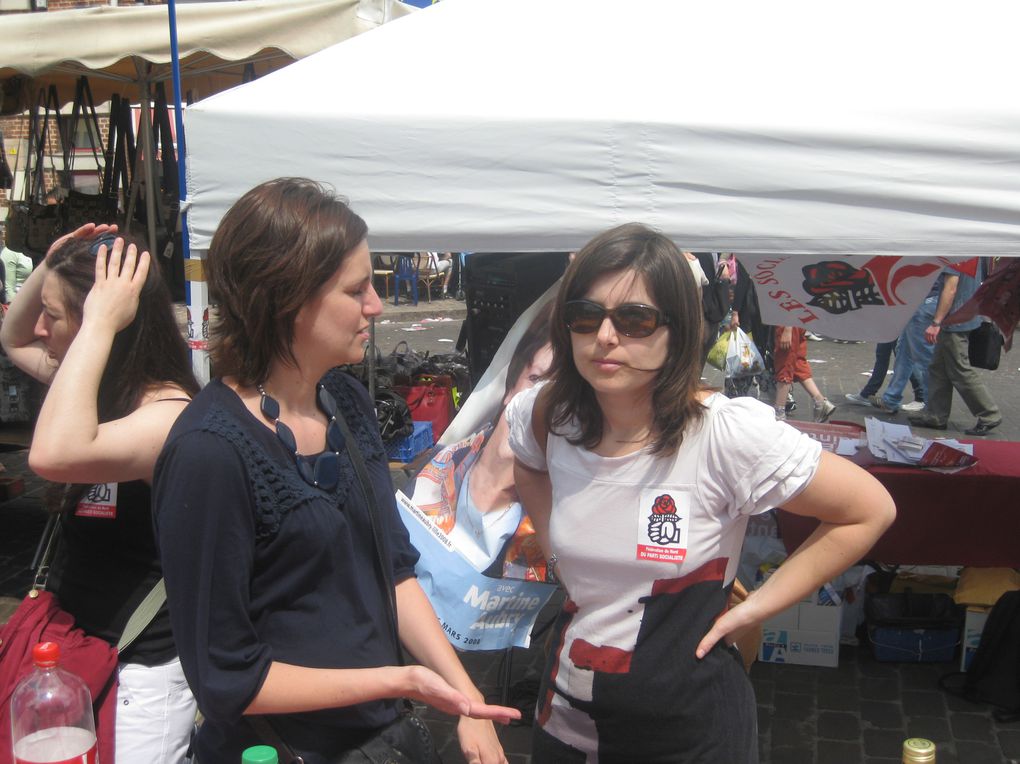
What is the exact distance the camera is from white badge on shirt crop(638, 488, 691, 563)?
1.83 metres

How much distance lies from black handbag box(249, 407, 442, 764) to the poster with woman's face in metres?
1.52

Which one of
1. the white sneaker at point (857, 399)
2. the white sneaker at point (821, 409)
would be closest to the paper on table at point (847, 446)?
the white sneaker at point (821, 409)

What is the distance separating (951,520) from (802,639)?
850 mm

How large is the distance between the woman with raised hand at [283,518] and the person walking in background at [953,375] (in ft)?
25.6

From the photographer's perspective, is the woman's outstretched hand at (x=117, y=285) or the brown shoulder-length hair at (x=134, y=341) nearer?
the woman's outstretched hand at (x=117, y=285)

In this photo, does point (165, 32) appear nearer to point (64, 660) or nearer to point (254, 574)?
point (64, 660)

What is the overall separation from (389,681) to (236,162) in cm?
212

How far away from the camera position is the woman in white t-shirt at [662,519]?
6.02 feet

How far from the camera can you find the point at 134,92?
32.1 ft

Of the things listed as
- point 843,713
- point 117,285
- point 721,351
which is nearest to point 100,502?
point 117,285

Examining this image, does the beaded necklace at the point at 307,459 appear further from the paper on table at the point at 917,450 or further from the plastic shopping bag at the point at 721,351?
the plastic shopping bag at the point at 721,351

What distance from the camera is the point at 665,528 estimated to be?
72.1 inches

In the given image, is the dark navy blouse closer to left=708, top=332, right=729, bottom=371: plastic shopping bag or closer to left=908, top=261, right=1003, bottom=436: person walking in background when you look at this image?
left=708, top=332, right=729, bottom=371: plastic shopping bag

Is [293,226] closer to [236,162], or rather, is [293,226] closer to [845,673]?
[236,162]
